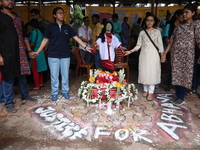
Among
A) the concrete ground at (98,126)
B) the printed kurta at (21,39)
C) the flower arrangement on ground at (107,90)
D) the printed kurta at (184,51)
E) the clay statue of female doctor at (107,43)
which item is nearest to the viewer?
the concrete ground at (98,126)

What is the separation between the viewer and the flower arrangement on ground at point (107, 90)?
369cm

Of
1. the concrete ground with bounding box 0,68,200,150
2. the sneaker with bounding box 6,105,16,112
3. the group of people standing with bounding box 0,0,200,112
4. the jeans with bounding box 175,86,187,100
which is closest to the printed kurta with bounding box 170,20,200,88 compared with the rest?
the group of people standing with bounding box 0,0,200,112

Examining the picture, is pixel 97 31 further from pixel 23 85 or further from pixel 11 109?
pixel 11 109

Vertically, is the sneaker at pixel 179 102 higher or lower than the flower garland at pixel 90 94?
lower

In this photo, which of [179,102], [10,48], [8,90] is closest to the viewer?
[10,48]

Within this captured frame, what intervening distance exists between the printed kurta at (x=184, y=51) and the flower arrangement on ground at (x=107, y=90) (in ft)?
2.96

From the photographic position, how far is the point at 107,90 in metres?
3.72

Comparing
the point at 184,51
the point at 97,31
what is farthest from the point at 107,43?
the point at 97,31

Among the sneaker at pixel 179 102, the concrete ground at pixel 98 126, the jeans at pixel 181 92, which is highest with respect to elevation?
the jeans at pixel 181 92

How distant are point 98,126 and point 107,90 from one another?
927mm

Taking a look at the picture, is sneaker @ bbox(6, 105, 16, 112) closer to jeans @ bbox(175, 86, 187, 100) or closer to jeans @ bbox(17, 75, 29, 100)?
jeans @ bbox(17, 75, 29, 100)

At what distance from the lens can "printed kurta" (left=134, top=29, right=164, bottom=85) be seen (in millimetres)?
3932

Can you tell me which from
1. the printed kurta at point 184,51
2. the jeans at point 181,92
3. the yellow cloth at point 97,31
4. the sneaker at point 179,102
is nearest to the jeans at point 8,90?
the printed kurta at point 184,51

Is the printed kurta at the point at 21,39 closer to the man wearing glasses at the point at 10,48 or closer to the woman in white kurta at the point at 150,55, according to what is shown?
the man wearing glasses at the point at 10,48
